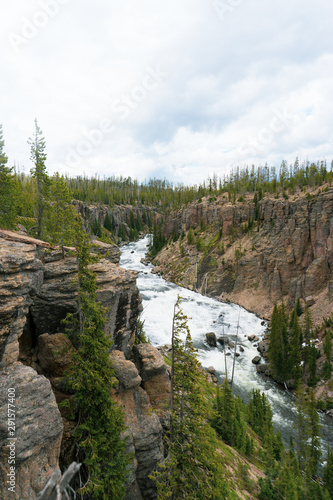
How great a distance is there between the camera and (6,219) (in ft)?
71.2

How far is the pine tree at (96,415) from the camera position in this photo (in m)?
10.8

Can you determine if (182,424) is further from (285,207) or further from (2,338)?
(285,207)

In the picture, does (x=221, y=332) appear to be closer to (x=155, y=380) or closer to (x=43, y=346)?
(x=155, y=380)

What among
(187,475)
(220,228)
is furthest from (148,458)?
(220,228)

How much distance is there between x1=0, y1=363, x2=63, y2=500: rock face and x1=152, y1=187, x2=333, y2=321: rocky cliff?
46.5m

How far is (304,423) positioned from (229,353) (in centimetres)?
1593

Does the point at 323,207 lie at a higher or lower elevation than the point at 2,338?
higher

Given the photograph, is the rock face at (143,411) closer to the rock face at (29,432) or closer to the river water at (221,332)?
the rock face at (29,432)

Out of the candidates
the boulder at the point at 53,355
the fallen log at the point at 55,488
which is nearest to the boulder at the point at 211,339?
the boulder at the point at 53,355

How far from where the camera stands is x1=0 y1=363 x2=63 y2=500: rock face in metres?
8.64

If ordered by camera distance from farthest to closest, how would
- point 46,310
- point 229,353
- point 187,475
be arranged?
point 229,353 < point 46,310 < point 187,475

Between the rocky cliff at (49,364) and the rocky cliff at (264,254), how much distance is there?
132 feet

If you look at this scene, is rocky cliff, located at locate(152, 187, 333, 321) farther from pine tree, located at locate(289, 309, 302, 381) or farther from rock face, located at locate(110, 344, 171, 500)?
rock face, located at locate(110, 344, 171, 500)

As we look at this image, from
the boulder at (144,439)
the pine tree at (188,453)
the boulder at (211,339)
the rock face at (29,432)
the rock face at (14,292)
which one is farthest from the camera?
the boulder at (211,339)
